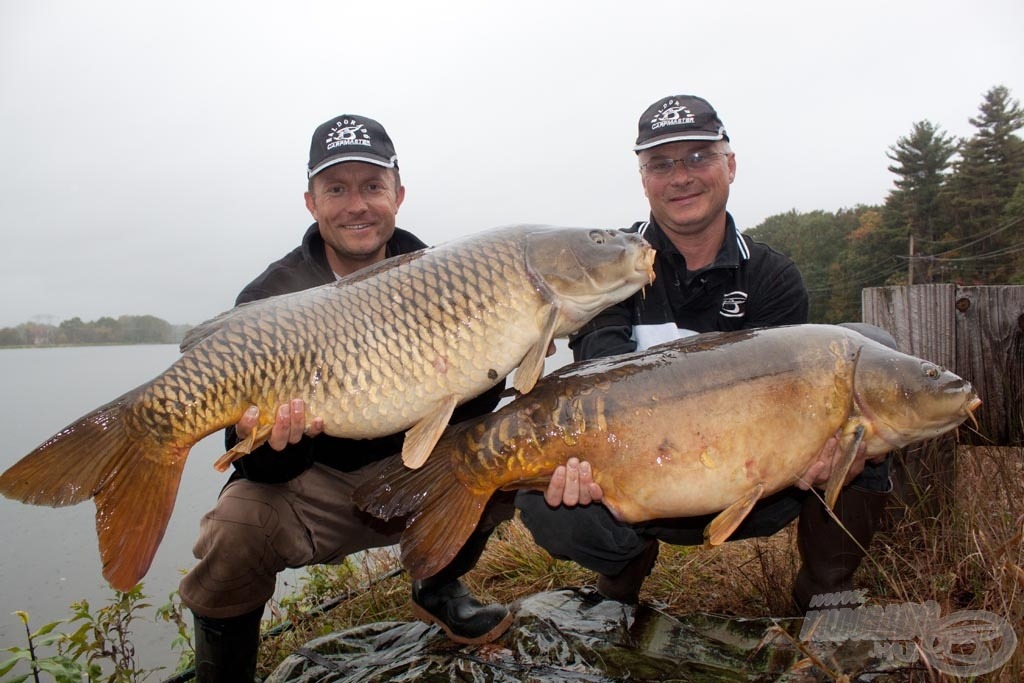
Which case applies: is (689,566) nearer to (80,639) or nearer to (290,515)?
(290,515)

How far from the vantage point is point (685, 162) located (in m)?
2.37

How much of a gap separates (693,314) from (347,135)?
4.56ft

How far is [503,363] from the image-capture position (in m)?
1.57

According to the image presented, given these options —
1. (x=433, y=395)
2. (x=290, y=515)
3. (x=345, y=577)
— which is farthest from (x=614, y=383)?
(x=345, y=577)

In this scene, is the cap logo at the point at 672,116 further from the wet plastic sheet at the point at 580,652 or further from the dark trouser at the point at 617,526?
the wet plastic sheet at the point at 580,652

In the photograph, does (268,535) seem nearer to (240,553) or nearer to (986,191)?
(240,553)

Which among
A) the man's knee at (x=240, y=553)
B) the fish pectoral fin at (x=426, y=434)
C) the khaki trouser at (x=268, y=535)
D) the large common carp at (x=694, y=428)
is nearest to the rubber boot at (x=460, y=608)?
the khaki trouser at (x=268, y=535)

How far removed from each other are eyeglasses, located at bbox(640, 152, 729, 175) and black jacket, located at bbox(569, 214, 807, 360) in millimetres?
287

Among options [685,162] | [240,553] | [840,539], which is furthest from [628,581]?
[685,162]

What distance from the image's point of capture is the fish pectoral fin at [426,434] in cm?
152

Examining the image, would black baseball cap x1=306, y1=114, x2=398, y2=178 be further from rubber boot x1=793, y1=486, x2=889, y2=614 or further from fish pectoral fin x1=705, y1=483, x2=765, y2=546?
rubber boot x1=793, y1=486, x2=889, y2=614

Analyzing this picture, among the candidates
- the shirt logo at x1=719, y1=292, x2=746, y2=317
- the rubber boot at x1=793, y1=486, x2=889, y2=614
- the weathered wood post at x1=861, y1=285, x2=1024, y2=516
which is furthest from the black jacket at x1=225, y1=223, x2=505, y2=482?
the weathered wood post at x1=861, y1=285, x2=1024, y2=516

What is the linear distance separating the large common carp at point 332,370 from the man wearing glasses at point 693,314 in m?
0.61

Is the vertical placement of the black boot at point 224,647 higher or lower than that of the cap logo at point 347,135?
lower
